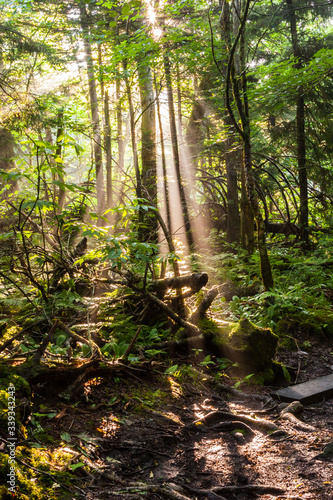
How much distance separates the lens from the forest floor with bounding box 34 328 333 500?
2.51 metres

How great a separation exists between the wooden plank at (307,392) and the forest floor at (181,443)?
0.40 ft

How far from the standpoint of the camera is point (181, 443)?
3.30 meters

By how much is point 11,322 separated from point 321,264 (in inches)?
307

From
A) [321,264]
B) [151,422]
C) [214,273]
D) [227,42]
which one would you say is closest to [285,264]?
[321,264]

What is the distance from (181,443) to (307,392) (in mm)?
2130

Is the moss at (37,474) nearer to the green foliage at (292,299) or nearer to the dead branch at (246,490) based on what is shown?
the dead branch at (246,490)

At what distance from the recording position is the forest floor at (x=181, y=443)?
2.51 meters

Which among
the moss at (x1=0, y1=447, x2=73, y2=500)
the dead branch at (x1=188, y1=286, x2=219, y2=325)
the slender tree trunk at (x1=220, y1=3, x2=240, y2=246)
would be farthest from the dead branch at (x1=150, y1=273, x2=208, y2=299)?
the slender tree trunk at (x1=220, y1=3, x2=240, y2=246)

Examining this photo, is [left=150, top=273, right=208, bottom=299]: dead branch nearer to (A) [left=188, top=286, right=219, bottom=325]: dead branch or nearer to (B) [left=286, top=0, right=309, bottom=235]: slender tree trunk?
(A) [left=188, top=286, right=219, bottom=325]: dead branch

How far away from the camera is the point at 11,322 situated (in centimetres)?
530

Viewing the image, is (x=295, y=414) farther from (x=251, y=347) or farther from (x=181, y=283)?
(x=181, y=283)

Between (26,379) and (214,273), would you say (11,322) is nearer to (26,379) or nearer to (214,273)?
(26,379)

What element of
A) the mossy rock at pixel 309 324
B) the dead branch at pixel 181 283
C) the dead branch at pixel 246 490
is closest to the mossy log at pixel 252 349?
the dead branch at pixel 181 283

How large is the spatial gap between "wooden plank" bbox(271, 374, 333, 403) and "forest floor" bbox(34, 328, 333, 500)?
4.8 inches
